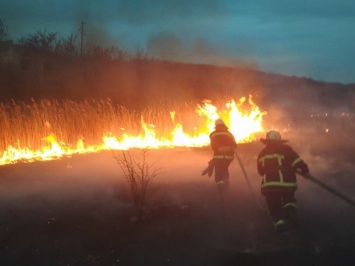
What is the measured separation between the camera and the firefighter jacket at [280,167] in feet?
27.5

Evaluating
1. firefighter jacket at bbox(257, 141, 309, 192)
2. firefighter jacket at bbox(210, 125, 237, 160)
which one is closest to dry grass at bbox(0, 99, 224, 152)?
firefighter jacket at bbox(210, 125, 237, 160)

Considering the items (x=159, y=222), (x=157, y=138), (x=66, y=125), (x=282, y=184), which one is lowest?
(x=159, y=222)

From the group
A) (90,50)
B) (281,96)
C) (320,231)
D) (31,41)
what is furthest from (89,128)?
(281,96)

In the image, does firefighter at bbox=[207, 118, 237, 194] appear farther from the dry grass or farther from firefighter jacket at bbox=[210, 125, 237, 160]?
the dry grass

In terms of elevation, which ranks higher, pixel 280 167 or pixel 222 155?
pixel 222 155

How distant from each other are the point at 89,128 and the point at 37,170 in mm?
6182

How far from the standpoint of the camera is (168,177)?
45.0ft

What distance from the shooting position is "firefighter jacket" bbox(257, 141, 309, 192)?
8.38 m

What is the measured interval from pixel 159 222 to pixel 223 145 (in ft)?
9.41

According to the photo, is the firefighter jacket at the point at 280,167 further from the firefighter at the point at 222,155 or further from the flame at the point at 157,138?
the flame at the point at 157,138

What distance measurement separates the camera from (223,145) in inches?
449

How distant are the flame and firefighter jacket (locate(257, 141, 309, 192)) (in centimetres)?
951

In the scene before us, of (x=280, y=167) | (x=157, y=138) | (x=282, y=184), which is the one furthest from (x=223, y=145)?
(x=157, y=138)

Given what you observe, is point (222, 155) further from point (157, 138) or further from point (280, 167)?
point (157, 138)
